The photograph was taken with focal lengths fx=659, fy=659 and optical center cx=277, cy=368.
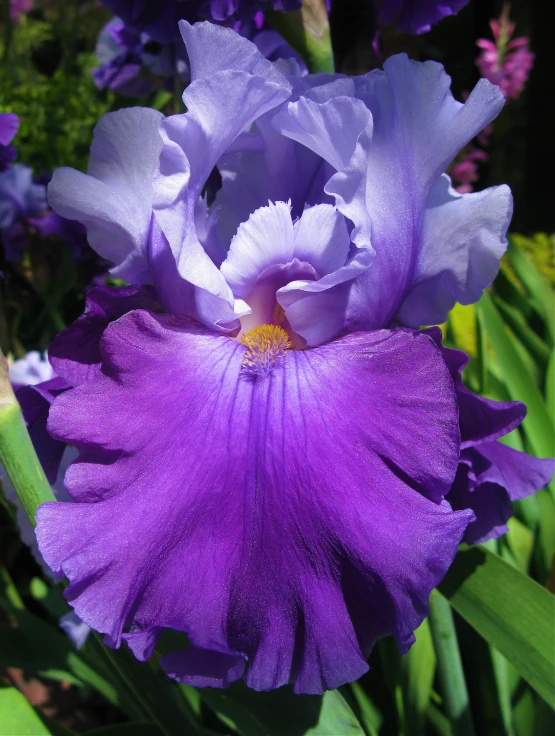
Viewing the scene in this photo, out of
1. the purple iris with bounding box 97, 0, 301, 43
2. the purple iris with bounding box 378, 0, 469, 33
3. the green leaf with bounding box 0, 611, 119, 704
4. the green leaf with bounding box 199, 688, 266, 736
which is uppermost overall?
the purple iris with bounding box 97, 0, 301, 43

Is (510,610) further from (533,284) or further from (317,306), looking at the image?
(533,284)

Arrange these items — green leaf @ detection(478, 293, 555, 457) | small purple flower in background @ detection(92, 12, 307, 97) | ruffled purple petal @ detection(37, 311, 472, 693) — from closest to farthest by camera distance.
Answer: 1. ruffled purple petal @ detection(37, 311, 472, 693)
2. small purple flower in background @ detection(92, 12, 307, 97)
3. green leaf @ detection(478, 293, 555, 457)

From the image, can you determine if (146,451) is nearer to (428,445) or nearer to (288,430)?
(288,430)

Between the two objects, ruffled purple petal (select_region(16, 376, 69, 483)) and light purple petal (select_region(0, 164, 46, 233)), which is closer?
ruffled purple petal (select_region(16, 376, 69, 483))

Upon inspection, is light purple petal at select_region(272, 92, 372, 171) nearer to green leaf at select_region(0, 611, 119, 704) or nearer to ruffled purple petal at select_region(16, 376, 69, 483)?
ruffled purple petal at select_region(16, 376, 69, 483)

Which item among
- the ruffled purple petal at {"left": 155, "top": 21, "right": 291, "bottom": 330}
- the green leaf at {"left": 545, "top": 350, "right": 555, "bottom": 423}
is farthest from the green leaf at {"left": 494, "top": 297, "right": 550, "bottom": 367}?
the ruffled purple petal at {"left": 155, "top": 21, "right": 291, "bottom": 330}

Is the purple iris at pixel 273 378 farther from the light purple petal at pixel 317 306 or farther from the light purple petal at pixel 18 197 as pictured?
the light purple petal at pixel 18 197

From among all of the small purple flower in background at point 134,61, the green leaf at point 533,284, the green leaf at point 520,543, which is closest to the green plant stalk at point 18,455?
the small purple flower in background at point 134,61
